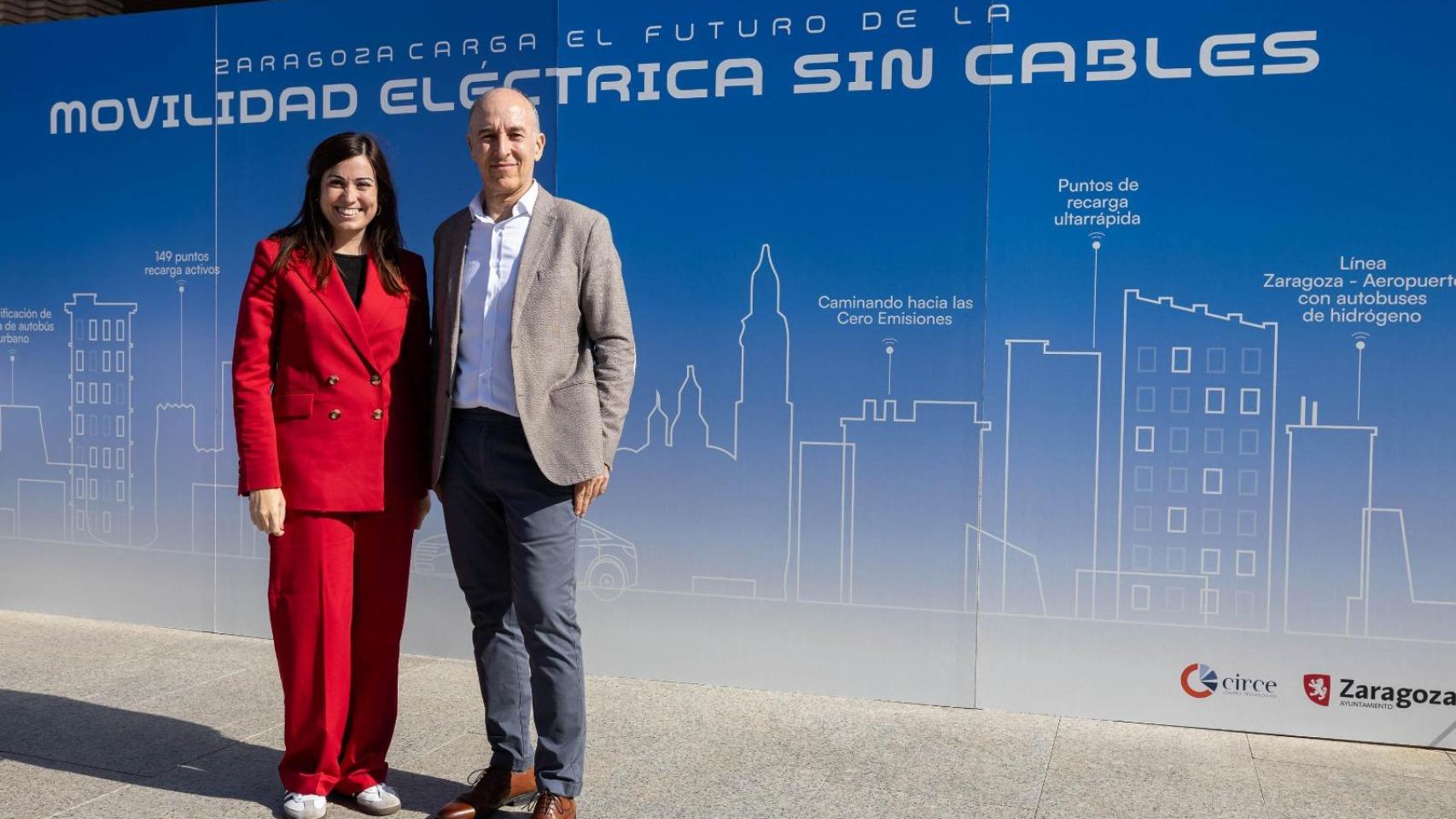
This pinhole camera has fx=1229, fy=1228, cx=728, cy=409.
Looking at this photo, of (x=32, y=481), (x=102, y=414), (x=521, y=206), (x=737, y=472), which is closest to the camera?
(x=521, y=206)

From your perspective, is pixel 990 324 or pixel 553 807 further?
pixel 990 324

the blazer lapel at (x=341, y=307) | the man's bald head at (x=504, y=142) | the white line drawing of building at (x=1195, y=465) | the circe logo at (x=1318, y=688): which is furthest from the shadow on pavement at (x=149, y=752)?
the circe logo at (x=1318, y=688)

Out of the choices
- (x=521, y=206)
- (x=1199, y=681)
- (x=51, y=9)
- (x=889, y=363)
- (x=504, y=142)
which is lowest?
(x=1199, y=681)

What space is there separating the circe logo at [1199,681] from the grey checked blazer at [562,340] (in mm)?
2140

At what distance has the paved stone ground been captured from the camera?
3352mm

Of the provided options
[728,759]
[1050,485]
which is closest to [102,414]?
[728,759]

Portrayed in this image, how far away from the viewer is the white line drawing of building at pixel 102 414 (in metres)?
5.32

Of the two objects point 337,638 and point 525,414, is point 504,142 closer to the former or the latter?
point 525,414

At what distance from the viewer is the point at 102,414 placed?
17.6 feet

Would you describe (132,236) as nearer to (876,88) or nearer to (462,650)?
(462,650)

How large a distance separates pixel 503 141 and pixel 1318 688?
3033 mm

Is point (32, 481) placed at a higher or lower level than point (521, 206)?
lower

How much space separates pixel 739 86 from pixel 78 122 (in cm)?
303

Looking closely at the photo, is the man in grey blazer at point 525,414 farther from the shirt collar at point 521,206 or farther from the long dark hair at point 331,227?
the long dark hair at point 331,227
